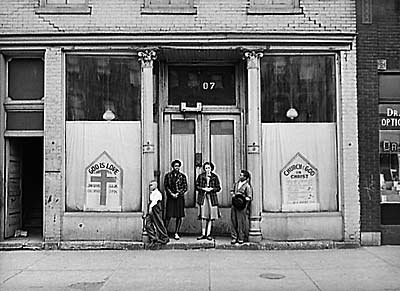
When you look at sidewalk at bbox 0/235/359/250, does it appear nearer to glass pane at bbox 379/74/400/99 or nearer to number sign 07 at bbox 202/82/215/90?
glass pane at bbox 379/74/400/99

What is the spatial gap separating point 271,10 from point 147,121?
3.97 meters

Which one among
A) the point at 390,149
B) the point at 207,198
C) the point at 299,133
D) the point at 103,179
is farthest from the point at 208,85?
the point at 390,149

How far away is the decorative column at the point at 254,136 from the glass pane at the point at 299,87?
24cm

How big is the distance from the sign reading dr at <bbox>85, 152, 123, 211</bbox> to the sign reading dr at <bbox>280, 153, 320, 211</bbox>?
13.0ft

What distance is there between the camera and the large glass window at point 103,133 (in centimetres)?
1434

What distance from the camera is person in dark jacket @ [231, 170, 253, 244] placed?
13852mm

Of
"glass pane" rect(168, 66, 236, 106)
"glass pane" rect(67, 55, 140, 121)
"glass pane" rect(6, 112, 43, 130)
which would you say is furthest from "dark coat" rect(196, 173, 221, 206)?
"glass pane" rect(6, 112, 43, 130)

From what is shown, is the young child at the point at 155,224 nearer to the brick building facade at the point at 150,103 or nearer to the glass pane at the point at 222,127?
the brick building facade at the point at 150,103

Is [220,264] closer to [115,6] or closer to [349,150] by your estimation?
[349,150]

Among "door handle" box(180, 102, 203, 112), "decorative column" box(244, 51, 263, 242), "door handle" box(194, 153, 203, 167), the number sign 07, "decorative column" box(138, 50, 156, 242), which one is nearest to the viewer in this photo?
"decorative column" box(244, 51, 263, 242)

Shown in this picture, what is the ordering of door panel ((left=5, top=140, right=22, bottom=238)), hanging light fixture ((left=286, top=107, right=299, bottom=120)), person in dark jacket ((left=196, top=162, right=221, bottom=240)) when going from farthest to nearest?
1. door panel ((left=5, top=140, right=22, bottom=238))
2. hanging light fixture ((left=286, top=107, right=299, bottom=120))
3. person in dark jacket ((left=196, top=162, right=221, bottom=240))

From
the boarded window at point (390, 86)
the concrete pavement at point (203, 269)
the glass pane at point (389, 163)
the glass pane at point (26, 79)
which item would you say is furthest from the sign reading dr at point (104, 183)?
the boarded window at point (390, 86)

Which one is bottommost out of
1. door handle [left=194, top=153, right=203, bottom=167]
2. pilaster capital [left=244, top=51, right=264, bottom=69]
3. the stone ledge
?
the stone ledge

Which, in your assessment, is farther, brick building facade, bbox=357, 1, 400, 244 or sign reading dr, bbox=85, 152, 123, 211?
sign reading dr, bbox=85, 152, 123, 211
